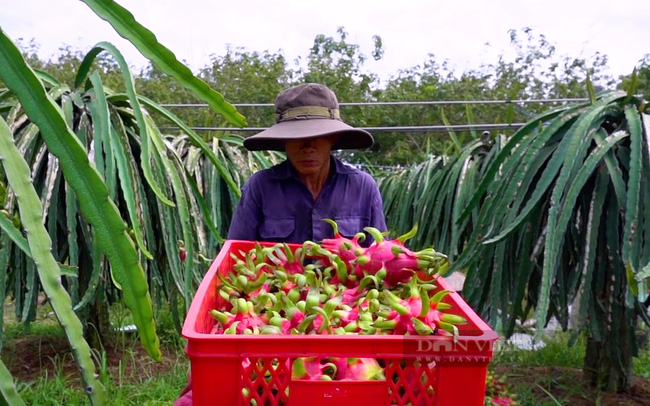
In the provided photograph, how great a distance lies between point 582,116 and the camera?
6.29ft

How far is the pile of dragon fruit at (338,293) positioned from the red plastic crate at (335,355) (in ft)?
0.12

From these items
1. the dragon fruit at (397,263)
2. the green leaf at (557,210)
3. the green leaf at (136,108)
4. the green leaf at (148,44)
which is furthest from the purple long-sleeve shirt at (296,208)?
the green leaf at (148,44)

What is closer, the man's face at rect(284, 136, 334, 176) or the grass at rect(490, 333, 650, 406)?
the man's face at rect(284, 136, 334, 176)

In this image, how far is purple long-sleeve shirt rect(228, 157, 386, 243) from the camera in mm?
1873

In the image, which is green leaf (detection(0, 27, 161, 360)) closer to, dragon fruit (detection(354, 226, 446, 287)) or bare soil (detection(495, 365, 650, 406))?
dragon fruit (detection(354, 226, 446, 287))

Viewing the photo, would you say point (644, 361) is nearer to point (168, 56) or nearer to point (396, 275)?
point (396, 275)

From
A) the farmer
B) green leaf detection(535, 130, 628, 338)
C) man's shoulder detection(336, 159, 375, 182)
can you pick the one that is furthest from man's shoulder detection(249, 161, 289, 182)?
green leaf detection(535, 130, 628, 338)

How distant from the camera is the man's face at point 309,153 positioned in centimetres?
179

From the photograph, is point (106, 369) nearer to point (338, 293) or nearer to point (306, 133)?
point (306, 133)

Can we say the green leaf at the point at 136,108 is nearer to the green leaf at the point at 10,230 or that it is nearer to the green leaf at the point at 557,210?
the green leaf at the point at 10,230

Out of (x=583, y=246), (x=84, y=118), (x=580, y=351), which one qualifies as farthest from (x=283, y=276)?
(x=580, y=351)

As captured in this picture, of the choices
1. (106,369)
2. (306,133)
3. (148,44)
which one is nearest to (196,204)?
(106,369)

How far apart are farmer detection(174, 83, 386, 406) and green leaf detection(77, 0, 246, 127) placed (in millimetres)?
756

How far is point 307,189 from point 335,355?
3.66 ft
